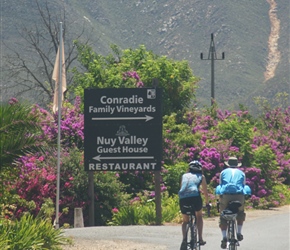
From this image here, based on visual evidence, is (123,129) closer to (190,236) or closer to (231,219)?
(190,236)

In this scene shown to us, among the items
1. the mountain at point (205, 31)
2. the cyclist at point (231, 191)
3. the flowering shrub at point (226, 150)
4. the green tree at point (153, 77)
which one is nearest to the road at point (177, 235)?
the cyclist at point (231, 191)

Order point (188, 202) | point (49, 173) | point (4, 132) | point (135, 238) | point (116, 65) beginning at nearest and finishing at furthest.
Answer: point (4, 132), point (188, 202), point (135, 238), point (49, 173), point (116, 65)

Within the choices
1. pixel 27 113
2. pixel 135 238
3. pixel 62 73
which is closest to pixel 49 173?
pixel 62 73

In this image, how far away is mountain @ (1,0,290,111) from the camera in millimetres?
118375

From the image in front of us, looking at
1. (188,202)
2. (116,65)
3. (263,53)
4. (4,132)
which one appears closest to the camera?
(4,132)

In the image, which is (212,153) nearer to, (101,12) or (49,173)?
(49,173)

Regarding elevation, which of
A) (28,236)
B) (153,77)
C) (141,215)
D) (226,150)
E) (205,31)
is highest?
(205,31)

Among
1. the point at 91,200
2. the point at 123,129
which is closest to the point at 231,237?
the point at 123,129

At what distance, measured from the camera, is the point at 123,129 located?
77.2 ft

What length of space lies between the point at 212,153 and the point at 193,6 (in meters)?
121

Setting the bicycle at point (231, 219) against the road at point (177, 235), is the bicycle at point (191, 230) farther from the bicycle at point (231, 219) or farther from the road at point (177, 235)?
the road at point (177, 235)

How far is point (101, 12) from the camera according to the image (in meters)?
144

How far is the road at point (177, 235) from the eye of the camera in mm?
18016

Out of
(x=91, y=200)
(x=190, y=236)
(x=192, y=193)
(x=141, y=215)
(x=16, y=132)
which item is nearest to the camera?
(x=16, y=132)
